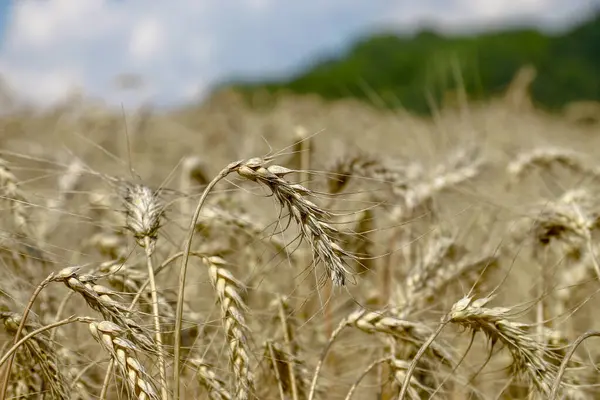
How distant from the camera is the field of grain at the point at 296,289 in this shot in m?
1.44

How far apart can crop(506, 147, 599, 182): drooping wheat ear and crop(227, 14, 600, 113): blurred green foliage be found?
1262 cm

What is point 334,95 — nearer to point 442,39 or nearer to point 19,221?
point 442,39

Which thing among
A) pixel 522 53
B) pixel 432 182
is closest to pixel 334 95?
pixel 522 53


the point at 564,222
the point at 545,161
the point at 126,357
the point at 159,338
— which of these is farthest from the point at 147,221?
the point at 545,161

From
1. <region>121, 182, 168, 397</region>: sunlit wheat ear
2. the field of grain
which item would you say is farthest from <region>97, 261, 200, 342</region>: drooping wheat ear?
<region>121, 182, 168, 397</region>: sunlit wheat ear

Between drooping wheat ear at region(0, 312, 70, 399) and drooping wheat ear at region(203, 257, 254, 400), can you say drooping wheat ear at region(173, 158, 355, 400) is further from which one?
drooping wheat ear at region(0, 312, 70, 399)

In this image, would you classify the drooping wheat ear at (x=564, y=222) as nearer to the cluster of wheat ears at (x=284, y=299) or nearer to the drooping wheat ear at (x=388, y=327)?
the cluster of wheat ears at (x=284, y=299)

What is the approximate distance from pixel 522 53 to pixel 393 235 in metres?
33.4

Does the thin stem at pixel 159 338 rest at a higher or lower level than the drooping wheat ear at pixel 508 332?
higher

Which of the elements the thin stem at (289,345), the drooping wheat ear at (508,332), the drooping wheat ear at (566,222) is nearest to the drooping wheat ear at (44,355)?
the thin stem at (289,345)

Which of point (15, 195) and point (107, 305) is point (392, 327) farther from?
point (15, 195)

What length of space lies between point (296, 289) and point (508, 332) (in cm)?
129

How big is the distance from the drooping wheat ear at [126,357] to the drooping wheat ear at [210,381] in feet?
0.88

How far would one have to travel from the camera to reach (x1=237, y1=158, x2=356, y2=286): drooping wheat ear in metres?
1.38
